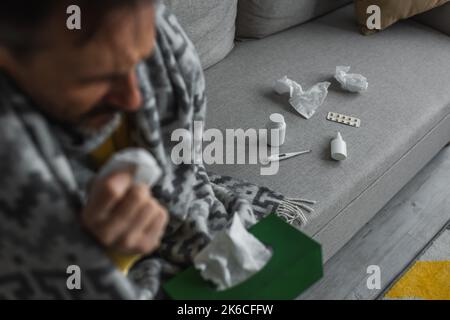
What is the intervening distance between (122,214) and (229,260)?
11.8 inches

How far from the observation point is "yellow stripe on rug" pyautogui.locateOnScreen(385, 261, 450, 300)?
4.41 ft

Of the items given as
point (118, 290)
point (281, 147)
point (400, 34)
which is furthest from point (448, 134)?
point (118, 290)

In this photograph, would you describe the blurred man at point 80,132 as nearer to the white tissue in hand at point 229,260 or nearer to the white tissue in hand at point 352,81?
the white tissue in hand at point 229,260

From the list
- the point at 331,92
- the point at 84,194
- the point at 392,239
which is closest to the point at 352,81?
the point at 331,92

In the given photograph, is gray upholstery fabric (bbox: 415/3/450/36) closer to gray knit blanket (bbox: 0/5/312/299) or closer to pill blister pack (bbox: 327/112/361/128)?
pill blister pack (bbox: 327/112/361/128)

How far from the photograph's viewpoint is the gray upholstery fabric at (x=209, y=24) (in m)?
1.36

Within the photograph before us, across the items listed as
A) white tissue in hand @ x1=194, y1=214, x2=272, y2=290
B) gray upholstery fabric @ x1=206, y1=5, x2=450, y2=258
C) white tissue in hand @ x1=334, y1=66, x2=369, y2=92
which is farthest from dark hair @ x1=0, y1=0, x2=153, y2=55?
white tissue in hand @ x1=334, y1=66, x2=369, y2=92

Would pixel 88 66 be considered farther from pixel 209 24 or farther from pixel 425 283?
pixel 425 283

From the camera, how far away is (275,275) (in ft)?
2.88

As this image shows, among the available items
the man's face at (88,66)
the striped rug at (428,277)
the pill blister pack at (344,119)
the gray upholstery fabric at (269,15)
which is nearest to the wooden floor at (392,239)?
the striped rug at (428,277)

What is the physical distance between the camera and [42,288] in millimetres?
747

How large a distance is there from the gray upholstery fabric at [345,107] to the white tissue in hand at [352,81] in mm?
21

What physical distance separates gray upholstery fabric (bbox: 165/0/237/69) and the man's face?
2.37 feet

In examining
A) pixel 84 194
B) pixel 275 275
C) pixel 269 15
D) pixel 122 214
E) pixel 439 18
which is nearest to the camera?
pixel 122 214
